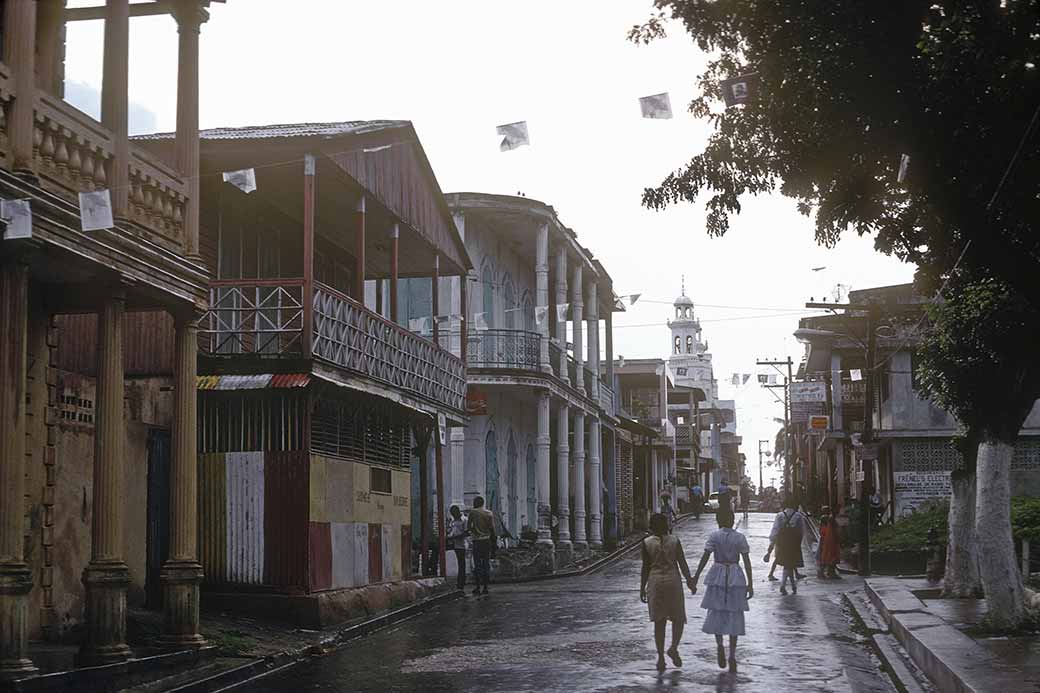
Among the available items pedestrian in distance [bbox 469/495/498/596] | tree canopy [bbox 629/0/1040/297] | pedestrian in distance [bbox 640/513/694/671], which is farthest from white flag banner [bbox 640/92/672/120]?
pedestrian in distance [bbox 469/495/498/596]

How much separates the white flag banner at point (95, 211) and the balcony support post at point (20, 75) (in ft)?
1.77

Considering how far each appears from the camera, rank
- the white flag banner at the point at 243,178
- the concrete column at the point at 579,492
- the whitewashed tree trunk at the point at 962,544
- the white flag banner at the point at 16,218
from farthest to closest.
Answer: the concrete column at the point at 579,492 → the whitewashed tree trunk at the point at 962,544 → the white flag banner at the point at 243,178 → the white flag banner at the point at 16,218

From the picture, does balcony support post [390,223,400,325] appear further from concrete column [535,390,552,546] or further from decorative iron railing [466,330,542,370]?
concrete column [535,390,552,546]

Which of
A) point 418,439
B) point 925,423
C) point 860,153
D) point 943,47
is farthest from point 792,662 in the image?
point 925,423

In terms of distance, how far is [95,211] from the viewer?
11312 millimetres

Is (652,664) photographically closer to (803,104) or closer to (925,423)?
(803,104)

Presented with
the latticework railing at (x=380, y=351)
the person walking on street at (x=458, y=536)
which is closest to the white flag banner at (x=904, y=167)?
the latticework railing at (x=380, y=351)

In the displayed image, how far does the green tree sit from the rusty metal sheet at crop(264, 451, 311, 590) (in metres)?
6.30

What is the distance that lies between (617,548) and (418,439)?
17.1 meters

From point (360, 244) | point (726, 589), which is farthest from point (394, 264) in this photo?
point (726, 589)

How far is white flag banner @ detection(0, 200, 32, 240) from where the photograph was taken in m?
10.3

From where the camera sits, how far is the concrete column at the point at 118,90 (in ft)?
41.6

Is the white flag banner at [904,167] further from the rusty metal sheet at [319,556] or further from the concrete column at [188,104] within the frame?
the rusty metal sheet at [319,556]

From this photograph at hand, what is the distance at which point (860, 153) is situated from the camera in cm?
1270
